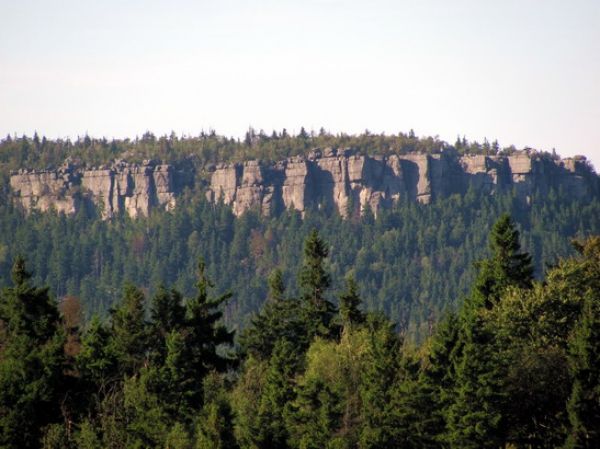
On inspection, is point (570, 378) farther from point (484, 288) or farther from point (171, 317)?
point (171, 317)

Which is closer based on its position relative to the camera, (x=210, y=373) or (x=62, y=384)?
(x=62, y=384)

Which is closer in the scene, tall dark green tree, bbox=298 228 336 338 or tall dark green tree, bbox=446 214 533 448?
tall dark green tree, bbox=446 214 533 448

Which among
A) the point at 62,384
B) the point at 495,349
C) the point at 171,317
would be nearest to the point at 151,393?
the point at 62,384

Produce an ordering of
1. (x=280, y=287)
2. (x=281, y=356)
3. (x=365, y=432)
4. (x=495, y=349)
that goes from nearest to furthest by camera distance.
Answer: (x=365, y=432), (x=495, y=349), (x=281, y=356), (x=280, y=287)

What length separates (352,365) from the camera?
66938mm

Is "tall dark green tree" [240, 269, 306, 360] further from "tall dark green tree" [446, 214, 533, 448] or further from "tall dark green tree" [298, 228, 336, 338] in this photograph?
"tall dark green tree" [446, 214, 533, 448]

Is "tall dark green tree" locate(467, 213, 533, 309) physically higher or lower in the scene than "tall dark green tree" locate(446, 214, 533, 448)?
higher

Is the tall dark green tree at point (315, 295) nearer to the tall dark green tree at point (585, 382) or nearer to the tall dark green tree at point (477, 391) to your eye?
the tall dark green tree at point (477, 391)

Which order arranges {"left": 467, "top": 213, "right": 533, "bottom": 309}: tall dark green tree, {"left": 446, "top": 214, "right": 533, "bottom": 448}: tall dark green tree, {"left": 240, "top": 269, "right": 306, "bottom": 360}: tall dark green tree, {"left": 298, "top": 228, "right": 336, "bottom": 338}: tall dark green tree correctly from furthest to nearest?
{"left": 298, "top": 228, "right": 336, "bottom": 338}: tall dark green tree < {"left": 240, "top": 269, "right": 306, "bottom": 360}: tall dark green tree < {"left": 467, "top": 213, "right": 533, "bottom": 309}: tall dark green tree < {"left": 446, "top": 214, "right": 533, "bottom": 448}: tall dark green tree

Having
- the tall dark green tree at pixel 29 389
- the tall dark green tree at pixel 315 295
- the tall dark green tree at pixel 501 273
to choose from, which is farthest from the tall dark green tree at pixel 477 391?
the tall dark green tree at pixel 29 389

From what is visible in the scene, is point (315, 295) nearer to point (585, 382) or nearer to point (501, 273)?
point (501, 273)

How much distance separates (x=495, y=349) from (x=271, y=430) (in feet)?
38.6

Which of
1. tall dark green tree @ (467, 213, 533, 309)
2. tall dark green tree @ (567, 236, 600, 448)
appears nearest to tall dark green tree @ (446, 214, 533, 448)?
tall dark green tree @ (567, 236, 600, 448)

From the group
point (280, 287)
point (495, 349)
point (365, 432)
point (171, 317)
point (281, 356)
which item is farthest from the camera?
point (280, 287)
